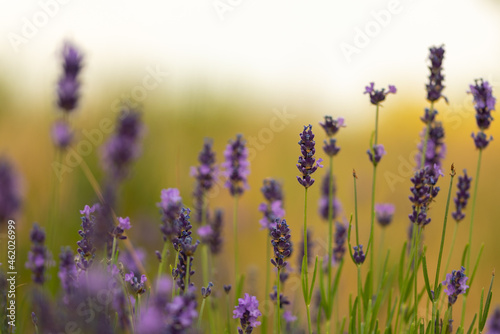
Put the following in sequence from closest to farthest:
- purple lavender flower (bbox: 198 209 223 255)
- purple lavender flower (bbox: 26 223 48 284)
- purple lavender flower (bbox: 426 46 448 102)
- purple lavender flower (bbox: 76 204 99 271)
A: purple lavender flower (bbox: 76 204 99 271), purple lavender flower (bbox: 26 223 48 284), purple lavender flower (bbox: 426 46 448 102), purple lavender flower (bbox: 198 209 223 255)

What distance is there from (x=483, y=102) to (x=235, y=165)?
3.44 ft

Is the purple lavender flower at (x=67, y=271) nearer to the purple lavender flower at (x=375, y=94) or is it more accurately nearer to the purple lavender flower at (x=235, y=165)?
the purple lavender flower at (x=235, y=165)

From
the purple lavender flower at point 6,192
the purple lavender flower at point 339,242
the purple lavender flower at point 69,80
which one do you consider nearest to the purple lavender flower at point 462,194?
the purple lavender flower at point 339,242

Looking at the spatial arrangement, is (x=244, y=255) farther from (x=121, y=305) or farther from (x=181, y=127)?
(x=121, y=305)

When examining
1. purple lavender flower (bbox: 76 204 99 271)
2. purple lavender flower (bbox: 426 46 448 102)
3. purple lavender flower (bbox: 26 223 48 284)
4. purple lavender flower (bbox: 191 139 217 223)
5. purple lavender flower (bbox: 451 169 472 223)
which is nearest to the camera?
purple lavender flower (bbox: 76 204 99 271)

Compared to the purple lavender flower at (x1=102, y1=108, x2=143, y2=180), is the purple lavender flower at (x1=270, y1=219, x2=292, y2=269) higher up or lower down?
lower down

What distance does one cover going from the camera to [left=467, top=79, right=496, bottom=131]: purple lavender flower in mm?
2264

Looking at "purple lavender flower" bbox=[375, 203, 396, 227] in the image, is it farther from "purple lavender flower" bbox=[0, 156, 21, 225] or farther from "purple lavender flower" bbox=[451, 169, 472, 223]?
"purple lavender flower" bbox=[0, 156, 21, 225]

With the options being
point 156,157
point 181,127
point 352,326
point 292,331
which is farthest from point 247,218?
point 352,326

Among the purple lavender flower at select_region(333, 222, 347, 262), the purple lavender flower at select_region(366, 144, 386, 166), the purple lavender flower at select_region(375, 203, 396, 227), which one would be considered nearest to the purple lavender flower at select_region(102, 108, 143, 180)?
the purple lavender flower at select_region(366, 144, 386, 166)

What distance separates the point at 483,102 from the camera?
2273mm

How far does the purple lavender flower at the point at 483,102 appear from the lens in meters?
2.26

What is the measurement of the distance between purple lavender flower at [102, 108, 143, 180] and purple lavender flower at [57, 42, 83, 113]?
6.7 inches

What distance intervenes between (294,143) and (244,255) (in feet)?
7.23
